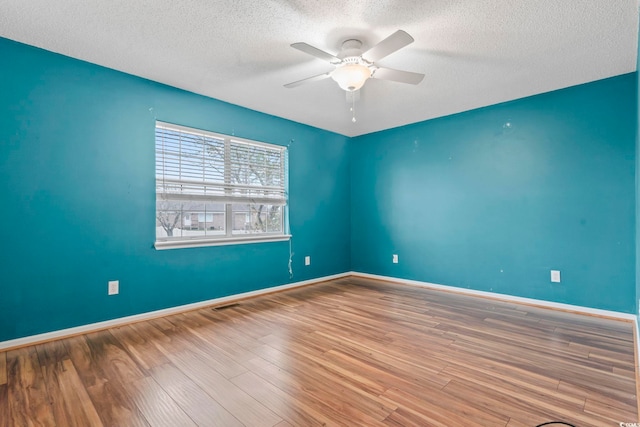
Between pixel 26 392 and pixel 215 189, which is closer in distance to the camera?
pixel 26 392

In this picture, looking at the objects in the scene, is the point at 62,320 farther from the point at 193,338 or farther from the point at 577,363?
the point at 577,363

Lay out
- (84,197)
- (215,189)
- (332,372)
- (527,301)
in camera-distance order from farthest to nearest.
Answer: (215,189) → (527,301) → (84,197) → (332,372)

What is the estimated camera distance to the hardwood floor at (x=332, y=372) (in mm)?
1496

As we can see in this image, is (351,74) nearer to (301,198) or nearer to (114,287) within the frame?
(301,198)

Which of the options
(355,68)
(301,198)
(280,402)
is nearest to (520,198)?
(355,68)

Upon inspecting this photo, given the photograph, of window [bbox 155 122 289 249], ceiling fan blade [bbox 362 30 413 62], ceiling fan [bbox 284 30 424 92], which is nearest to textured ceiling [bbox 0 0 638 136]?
ceiling fan [bbox 284 30 424 92]

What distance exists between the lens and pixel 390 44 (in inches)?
76.2

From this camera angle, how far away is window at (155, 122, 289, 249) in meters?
3.13

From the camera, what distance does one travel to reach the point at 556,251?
321 centimetres

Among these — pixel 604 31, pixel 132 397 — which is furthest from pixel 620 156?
pixel 132 397

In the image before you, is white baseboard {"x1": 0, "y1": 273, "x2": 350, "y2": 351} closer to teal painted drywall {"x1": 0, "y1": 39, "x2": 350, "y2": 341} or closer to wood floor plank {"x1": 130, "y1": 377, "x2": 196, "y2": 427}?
teal painted drywall {"x1": 0, "y1": 39, "x2": 350, "y2": 341}

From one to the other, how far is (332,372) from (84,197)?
2489mm

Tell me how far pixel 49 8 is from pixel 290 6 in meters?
1.54

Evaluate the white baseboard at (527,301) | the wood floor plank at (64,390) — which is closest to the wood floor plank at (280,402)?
the wood floor plank at (64,390)
